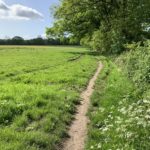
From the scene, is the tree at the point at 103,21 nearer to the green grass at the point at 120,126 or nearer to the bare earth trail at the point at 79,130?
the bare earth trail at the point at 79,130

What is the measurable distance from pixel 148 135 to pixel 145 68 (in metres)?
5.84

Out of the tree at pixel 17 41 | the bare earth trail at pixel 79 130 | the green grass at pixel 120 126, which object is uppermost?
the green grass at pixel 120 126

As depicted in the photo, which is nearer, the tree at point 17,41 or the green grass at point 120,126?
the green grass at point 120,126

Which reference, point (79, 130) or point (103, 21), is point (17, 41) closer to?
point (103, 21)


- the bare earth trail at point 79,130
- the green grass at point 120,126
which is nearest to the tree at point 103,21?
the bare earth trail at point 79,130

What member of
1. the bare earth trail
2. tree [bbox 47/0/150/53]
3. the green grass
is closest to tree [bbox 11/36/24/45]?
tree [bbox 47/0/150/53]

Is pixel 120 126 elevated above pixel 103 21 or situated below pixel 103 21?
below

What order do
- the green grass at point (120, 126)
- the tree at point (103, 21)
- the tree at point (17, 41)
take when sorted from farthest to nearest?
the tree at point (17, 41) → the tree at point (103, 21) → the green grass at point (120, 126)

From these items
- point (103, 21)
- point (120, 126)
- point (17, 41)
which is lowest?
point (17, 41)

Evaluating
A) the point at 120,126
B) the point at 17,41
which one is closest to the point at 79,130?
the point at 120,126

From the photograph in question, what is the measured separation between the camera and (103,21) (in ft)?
188

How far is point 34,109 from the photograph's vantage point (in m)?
12.2

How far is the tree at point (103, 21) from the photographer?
4616 cm

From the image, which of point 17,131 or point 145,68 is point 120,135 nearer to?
point 17,131
